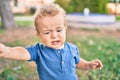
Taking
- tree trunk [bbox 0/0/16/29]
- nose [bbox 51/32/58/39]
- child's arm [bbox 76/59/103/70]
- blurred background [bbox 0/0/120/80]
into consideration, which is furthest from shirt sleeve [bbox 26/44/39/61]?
tree trunk [bbox 0/0/16/29]

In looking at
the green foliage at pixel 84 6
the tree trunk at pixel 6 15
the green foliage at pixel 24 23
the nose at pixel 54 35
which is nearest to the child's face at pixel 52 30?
the nose at pixel 54 35

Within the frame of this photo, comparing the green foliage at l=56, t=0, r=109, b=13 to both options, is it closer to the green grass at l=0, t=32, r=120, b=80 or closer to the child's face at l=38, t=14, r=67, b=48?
the green grass at l=0, t=32, r=120, b=80

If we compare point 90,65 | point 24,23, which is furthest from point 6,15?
point 90,65

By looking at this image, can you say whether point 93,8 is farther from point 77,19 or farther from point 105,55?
point 105,55

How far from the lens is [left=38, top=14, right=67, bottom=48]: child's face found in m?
2.89

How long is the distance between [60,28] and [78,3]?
5692 mm

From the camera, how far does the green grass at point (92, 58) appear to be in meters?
4.60

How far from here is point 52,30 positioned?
9.52 ft

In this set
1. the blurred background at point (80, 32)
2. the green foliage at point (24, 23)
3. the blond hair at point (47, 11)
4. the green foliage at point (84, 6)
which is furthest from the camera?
the green foliage at point (84, 6)

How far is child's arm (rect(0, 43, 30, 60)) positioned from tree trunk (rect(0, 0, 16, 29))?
4.30 m

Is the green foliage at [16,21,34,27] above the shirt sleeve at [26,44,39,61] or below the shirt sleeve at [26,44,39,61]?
below

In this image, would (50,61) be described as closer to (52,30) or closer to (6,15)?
(52,30)

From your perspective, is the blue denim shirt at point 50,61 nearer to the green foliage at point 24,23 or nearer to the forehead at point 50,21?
the forehead at point 50,21

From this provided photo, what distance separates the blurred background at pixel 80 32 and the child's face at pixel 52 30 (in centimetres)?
139
